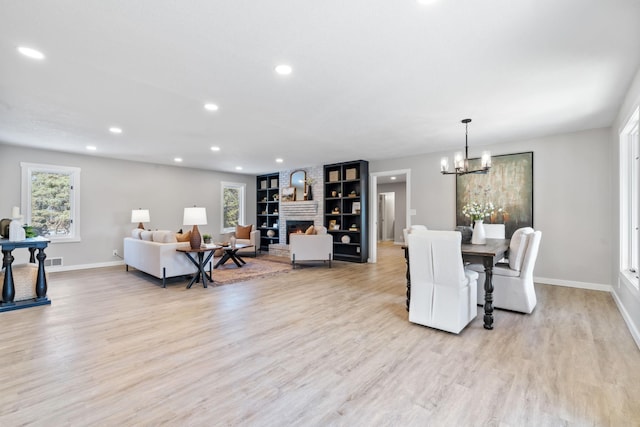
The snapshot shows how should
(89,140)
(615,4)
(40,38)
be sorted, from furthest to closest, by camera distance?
1. (89,140)
2. (40,38)
3. (615,4)

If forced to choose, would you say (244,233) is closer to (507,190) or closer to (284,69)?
(284,69)

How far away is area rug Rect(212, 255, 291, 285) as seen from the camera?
5258 millimetres

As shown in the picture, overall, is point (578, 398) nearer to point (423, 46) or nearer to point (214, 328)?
point (423, 46)

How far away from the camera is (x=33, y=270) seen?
13.1 feet

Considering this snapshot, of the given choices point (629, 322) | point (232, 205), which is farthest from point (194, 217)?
point (629, 322)

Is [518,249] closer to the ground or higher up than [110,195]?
closer to the ground

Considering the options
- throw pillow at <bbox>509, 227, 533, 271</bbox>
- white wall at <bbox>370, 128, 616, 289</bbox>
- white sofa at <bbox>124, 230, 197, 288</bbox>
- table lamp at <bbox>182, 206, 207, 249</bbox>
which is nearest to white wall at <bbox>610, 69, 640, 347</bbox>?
white wall at <bbox>370, 128, 616, 289</bbox>

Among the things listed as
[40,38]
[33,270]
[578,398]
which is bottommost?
[578,398]

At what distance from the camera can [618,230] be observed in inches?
152

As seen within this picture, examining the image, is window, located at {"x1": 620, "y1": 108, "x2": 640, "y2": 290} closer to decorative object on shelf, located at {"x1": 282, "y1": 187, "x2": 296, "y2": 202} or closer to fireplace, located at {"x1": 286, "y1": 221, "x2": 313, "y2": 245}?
fireplace, located at {"x1": 286, "y1": 221, "x2": 313, "y2": 245}

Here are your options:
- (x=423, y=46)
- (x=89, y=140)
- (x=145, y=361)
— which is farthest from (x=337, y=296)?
(x=89, y=140)

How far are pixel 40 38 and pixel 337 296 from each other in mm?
3889

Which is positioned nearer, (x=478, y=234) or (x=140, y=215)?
(x=478, y=234)

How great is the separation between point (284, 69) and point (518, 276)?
3353mm
